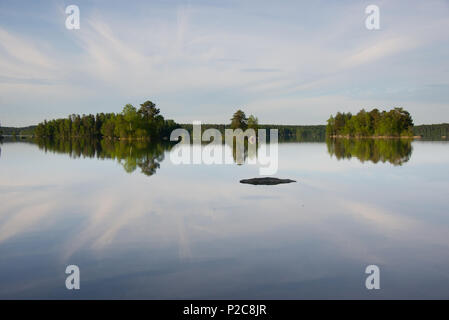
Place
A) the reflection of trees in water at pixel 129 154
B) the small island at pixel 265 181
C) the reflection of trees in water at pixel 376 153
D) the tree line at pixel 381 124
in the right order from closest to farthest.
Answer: the small island at pixel 265 181 < the reflection of trees in water at pixel 129 154 < the reflection of trees in water at pixel 376 153 < the tree line at pixel 381 124

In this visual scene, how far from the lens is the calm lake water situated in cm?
987

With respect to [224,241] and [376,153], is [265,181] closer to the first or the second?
[224,241]

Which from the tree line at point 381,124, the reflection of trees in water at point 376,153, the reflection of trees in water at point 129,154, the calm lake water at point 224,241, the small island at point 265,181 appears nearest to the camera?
the calm lake water at point 224,241

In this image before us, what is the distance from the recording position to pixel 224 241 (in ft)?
45.6

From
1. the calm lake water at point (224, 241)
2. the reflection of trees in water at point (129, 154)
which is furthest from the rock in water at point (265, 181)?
the reflection of trees in water at point (129, 154)

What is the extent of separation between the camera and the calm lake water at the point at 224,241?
987cm

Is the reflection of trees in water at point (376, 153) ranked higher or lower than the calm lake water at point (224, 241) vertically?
higher

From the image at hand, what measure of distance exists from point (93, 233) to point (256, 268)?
7.53 metres

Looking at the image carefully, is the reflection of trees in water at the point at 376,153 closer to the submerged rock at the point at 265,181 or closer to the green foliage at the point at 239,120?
the submerged rock at the point at 265,181

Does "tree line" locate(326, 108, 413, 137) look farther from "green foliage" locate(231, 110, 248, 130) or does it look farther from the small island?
the small island

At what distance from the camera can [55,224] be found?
54.9 ft

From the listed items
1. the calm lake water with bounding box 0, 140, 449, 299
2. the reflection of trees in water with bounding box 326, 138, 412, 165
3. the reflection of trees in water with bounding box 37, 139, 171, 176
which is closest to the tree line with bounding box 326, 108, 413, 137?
the reflection of trees in water with bounding box 326, 138, 412, 165

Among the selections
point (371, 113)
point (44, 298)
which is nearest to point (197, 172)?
point (44, 298)
